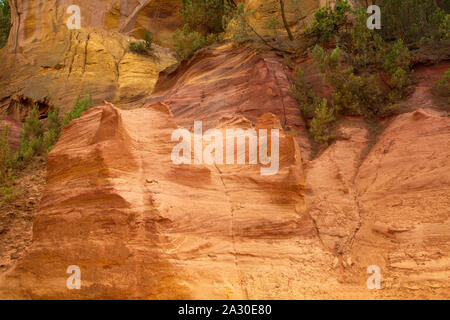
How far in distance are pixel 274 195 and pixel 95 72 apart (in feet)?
45.7

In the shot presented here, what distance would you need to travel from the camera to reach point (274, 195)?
21.5 ft

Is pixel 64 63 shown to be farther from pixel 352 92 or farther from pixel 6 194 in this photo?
pixel 352 92

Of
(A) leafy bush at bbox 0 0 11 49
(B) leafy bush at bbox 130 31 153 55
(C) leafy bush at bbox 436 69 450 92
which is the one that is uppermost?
(A) leafy bush at bbox 0 0 11 49

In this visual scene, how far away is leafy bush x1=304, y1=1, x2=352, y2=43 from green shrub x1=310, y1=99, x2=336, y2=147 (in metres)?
3.29

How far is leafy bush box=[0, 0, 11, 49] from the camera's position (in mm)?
22391

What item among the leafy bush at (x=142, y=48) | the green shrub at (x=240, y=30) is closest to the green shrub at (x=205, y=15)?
the green shrub at (x=240, y=30)

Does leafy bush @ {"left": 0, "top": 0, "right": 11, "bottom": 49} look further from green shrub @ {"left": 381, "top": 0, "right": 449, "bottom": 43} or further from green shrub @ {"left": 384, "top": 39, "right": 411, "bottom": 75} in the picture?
green shrub @ {"left": 384, "top": 39, "right": 411, "bottom": 75}

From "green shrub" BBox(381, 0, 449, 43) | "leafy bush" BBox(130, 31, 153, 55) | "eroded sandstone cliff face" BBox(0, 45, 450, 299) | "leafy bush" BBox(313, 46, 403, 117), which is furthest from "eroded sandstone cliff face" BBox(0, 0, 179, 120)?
"eroded sandstone cliff face" BBox(0, 45, 450, 299)

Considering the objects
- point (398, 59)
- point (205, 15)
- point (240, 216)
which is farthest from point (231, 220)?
point (205, 15)

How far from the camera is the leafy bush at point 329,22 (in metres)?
11.2

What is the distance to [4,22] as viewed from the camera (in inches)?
915

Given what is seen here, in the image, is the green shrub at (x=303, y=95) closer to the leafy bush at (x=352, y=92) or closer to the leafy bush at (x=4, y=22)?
the leafy bush at (x=352, y=92)

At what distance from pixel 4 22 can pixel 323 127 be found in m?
22.8

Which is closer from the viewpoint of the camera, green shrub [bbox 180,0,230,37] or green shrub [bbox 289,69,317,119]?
green shrub [bbox 289,69,317,119]
